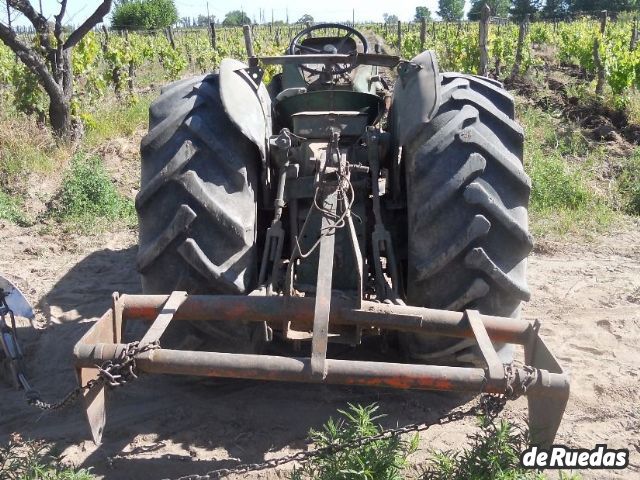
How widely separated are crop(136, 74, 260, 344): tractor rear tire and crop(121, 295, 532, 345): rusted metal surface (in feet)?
0.79

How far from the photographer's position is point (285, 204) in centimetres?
323

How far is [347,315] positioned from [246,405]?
3.13 ft

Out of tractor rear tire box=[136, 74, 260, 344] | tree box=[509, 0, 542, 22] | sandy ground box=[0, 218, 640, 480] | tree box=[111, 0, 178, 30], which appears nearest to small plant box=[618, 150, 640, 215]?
sandy ground box=[0, 218, 640, 480]

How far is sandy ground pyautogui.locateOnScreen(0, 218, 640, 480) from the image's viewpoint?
2.84 meters

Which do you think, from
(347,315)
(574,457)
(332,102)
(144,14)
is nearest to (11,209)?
(332,102)

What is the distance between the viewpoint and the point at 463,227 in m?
2.82

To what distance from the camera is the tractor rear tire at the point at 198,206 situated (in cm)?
283

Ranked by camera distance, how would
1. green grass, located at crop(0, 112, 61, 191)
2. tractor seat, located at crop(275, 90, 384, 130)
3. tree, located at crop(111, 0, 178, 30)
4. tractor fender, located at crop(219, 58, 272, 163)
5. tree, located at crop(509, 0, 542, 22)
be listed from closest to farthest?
tractor fender, located at crop(219, 58, 272, 163) → tractor seat, located at crop(275, 90, 384, 130) → green grass, located at crop(0, 112, 61, 191) → tree, located at crop(111, 0, 178, 30) → tree, located at crop(509, 0, 542, 22)

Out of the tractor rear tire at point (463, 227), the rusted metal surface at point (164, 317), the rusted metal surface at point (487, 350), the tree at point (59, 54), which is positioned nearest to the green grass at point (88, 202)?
the tree at point (59, 54)

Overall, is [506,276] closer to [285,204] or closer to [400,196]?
[400,196]

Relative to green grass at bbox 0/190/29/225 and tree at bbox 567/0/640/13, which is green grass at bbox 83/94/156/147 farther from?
tree at bbox 567/0/640/13

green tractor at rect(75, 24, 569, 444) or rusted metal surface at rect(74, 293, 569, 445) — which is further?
green tractor at rect(75, 24, 569, 444)

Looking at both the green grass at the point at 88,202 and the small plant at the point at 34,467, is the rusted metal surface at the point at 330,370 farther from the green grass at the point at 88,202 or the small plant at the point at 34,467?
the green grass at the point at 88,202

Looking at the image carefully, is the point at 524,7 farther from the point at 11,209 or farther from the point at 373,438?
the point at 373,438
